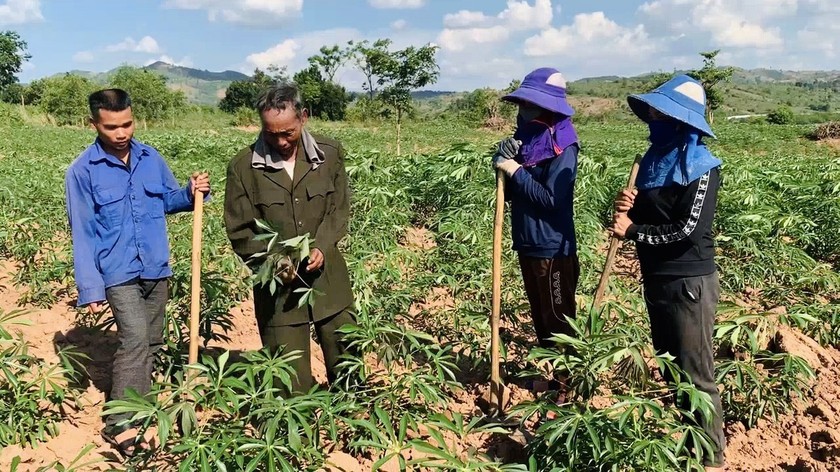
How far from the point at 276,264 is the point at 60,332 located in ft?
6.88

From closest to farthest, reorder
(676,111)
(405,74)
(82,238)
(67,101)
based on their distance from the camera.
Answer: (676,111), (82,238), (405,74), (67,101)

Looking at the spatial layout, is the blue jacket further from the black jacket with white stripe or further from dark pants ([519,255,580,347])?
the black jacket with white stripe

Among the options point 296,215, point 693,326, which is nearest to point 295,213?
point 296,215

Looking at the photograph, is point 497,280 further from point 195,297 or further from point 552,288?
point 195,297

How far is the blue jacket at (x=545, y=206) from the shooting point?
7.79 feet

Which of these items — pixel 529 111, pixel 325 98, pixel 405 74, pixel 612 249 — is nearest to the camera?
pixel 612 249

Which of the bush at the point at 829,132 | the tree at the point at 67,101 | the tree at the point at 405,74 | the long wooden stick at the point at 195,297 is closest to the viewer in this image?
the long wooden stick at the point at 195,297

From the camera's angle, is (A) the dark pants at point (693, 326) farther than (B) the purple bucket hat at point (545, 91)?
No

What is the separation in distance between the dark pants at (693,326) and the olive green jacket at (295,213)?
1.22 meters

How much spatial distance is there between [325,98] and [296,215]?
1395 inches

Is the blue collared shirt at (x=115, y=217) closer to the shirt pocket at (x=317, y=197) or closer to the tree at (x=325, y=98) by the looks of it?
the shirt pocket at (x=317, y=197)

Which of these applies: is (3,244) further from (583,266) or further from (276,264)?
(583,266)

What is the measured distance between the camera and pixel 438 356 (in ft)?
7.73

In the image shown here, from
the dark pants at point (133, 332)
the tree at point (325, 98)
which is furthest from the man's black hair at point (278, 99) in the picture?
the tree at point (325, 98)
